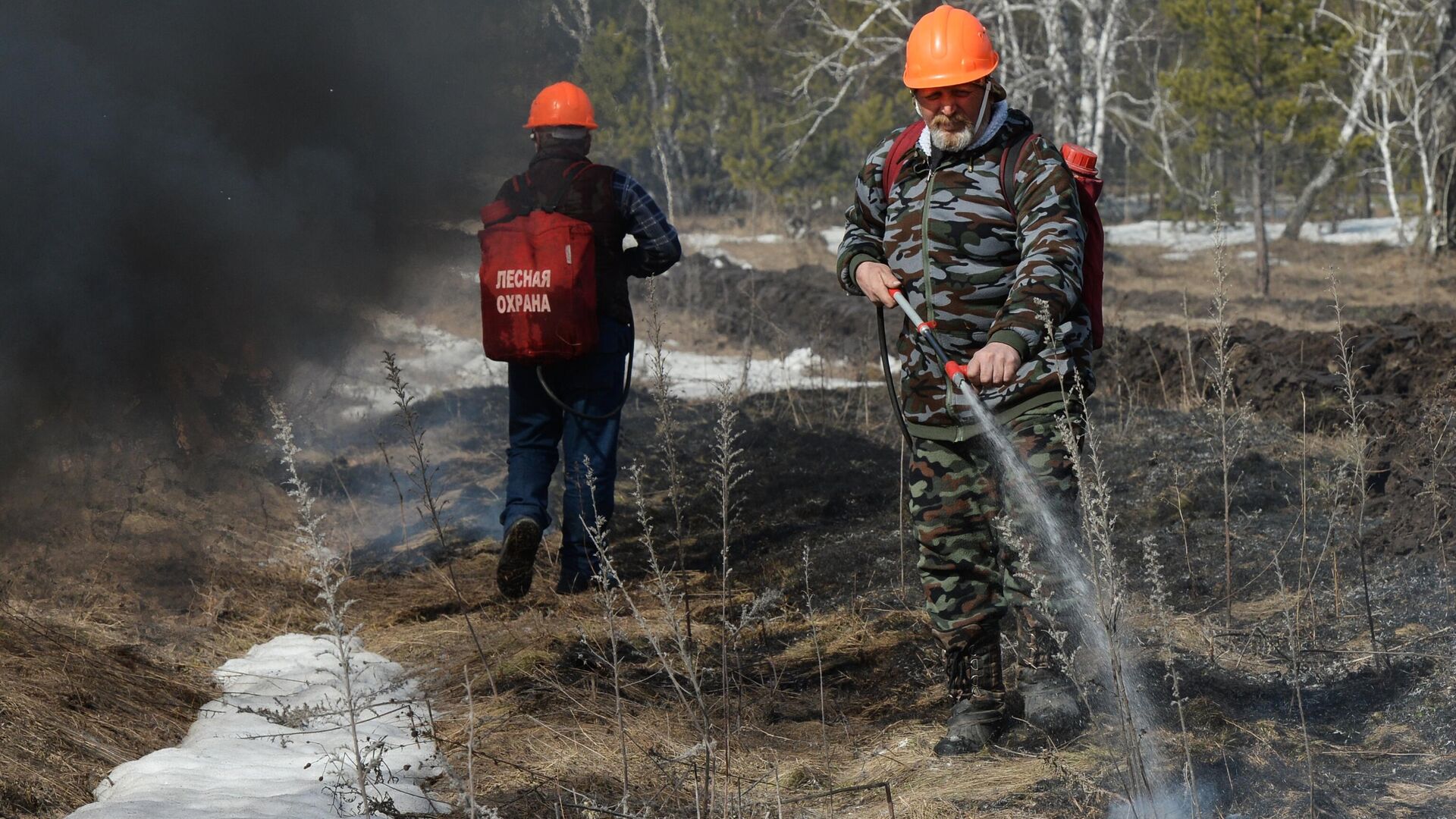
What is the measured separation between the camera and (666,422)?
12.1 feet

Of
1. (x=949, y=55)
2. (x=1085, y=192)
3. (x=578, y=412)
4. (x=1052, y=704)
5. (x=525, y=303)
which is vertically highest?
(x=949, y=55)

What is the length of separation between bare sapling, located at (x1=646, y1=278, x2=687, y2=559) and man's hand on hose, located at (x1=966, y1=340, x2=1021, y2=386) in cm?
80

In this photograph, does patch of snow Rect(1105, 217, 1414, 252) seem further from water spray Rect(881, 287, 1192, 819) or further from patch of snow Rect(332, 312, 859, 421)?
water spray Rect(881, 287, 1192, 819)

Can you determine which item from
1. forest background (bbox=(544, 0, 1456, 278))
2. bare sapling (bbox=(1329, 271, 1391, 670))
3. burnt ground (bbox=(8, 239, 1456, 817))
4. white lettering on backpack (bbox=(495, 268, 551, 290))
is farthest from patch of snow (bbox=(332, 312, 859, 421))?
bare sapling (bbox=(1329, 271, 1391, 670))

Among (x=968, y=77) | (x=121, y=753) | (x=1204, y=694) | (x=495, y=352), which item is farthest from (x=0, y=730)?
(x=1204, y=694)

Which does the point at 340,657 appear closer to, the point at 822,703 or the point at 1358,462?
the point at 822,703

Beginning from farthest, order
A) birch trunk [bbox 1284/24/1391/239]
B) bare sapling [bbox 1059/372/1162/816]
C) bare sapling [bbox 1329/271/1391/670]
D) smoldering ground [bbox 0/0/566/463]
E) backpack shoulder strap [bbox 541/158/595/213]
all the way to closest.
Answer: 1. birch trunk [bbox 1284/24/1391/239]
2. backpack shoulder strap [bbox 541/158/595/213]
3. smoldering ground [bbox 0/0/566/463]
4. bare sapling [bbox 1329/271/1391/670]
5. bare sapling [bbox 1059/372/1162/816]

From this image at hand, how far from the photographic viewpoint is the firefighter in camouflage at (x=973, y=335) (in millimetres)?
3375

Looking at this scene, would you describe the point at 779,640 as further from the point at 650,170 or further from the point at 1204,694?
the point at 650,170

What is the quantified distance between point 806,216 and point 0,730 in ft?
84.5

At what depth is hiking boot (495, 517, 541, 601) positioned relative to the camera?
5051 millimetres

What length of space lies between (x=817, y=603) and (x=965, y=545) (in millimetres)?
1757

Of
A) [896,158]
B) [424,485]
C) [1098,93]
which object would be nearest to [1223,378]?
[896,158]

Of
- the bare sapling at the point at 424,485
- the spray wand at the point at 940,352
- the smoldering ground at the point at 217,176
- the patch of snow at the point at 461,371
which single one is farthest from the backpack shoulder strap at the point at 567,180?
the patch of snow at the point at 461,371
